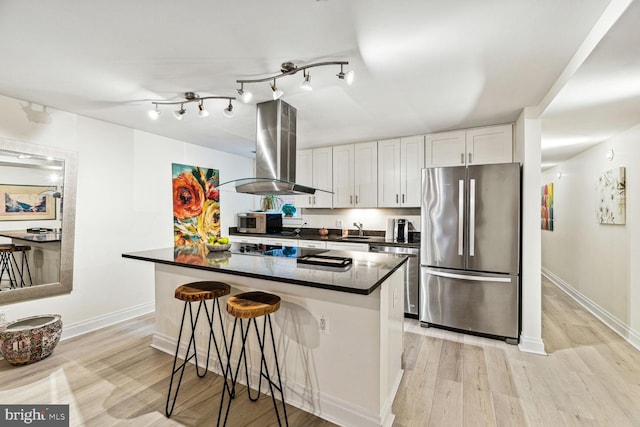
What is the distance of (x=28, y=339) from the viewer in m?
2.44

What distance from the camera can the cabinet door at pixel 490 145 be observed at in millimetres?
3352

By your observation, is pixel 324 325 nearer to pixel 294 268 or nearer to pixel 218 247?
pixel 294 268

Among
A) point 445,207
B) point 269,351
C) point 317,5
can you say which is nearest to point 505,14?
point 317,5

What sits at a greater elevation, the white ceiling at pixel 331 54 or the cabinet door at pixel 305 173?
the white ceiling at pixel 331 54

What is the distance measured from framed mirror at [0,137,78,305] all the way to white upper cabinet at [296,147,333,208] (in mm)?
2924

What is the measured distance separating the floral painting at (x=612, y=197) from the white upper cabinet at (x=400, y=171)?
2.02m

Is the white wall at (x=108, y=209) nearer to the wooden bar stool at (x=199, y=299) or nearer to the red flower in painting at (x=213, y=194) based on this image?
the red flower in painting at (x=213, y=194)

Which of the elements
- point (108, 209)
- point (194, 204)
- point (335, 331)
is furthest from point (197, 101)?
→ point (335, 331)

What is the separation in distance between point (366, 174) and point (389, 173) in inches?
13.7

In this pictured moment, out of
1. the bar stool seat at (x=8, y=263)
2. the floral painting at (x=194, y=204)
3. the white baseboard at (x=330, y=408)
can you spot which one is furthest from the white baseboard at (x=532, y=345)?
the bar stool seat at (x=8, y=263)

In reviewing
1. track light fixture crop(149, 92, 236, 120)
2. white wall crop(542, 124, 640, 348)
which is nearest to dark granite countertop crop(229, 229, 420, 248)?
white wall crop(542, 124, 640, 348)

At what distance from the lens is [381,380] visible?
1.74 metres

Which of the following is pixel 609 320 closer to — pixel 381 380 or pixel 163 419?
pixel 381 380

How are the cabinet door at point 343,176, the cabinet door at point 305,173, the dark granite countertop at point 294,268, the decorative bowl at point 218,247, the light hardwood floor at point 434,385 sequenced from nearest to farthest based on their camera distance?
the dark granite countertop at point 294,268 < the light hardwood floor at point 434,385 < the decorative bowl at point 218,247 < the cabinet door at point 343,176 < the cabinet door at point 305,173
